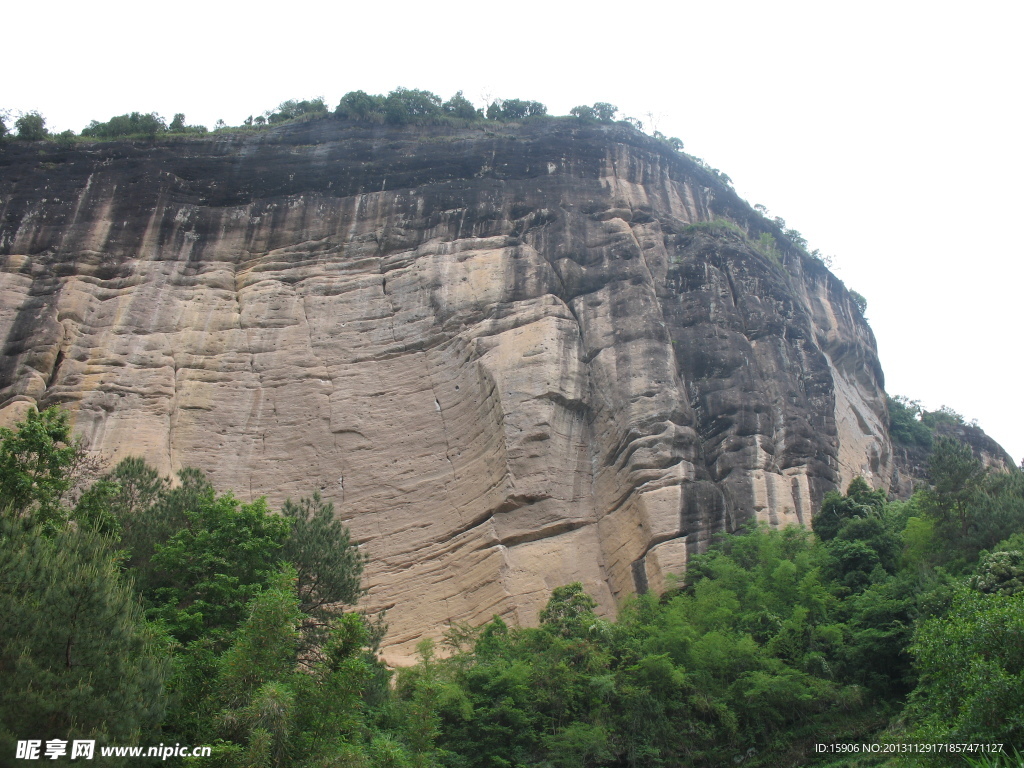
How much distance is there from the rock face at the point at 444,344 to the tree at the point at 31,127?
93 centimetres

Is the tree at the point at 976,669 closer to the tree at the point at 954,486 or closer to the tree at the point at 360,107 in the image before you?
the tree at the point at 954,486

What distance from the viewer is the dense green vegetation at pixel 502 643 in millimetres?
12461

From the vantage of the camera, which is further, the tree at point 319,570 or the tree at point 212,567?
the tree at point 319,570

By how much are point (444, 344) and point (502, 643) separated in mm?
11930

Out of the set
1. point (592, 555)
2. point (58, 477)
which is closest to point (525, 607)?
point (592, 555)

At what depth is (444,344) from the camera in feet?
102

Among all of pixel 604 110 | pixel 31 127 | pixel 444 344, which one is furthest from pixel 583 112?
pixel 31 127

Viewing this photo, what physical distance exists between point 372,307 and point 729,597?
15944 mm

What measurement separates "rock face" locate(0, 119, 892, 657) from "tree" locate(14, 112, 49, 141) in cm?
93

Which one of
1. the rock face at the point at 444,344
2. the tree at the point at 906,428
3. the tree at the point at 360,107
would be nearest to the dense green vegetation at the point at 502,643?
the rock face at the point at 444,344

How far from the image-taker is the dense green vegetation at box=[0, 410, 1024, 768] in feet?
40.9

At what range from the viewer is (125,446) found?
28.4m

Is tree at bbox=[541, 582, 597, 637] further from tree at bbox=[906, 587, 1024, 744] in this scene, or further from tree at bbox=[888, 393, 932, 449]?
tree at bbox=[888, 393, 932, 449]

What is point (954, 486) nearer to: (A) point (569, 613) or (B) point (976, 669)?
(A) point (569, 613)
